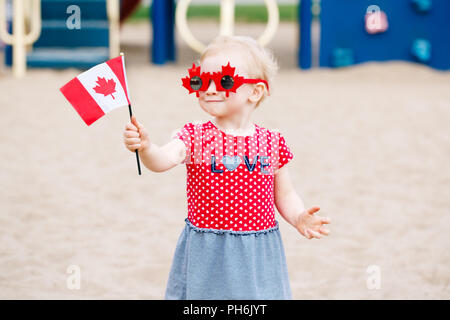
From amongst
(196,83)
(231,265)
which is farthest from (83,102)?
(231,265)

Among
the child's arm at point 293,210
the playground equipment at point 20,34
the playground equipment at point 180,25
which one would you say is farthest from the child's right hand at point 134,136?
the playground equipment at point 20,34

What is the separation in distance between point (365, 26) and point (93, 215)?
8.61m

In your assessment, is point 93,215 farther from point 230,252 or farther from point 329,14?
point 329,14

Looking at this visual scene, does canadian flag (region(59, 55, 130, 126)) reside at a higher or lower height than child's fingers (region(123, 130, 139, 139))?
higher

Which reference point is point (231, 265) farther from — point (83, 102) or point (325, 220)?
point (83, 102)

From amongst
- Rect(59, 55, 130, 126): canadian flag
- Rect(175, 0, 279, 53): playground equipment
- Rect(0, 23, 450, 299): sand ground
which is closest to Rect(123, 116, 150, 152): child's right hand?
Rect(59, 55, 130, 126): canadian flag

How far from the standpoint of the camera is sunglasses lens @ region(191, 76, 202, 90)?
200 cm

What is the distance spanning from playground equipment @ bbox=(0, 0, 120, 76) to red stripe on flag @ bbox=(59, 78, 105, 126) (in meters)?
9.71

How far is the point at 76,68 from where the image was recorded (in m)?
11.7

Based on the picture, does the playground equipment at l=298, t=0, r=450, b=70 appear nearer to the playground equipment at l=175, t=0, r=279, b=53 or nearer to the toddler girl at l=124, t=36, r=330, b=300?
the playground equipment at l=175, t=0, r=279, b=53

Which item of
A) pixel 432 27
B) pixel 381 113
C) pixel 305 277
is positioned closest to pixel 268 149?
pixel 305 277

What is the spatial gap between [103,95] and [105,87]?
23mm

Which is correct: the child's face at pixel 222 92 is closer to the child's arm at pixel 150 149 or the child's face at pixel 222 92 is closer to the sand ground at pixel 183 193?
the child's arm at pixel 150 149

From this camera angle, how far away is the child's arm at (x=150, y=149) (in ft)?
6.08
